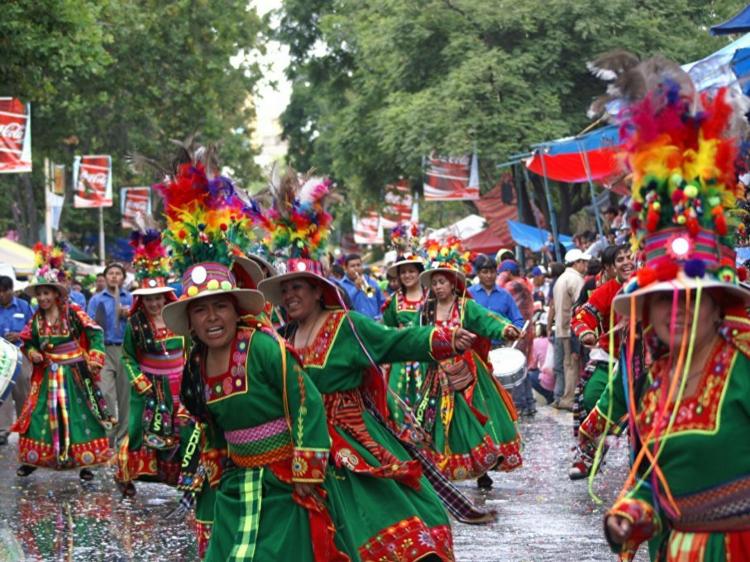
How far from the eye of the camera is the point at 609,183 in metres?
5.95

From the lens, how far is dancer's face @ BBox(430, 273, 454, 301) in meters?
11.9

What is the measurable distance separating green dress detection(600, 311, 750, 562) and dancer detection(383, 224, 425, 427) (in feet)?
22.4

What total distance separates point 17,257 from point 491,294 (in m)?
22.2

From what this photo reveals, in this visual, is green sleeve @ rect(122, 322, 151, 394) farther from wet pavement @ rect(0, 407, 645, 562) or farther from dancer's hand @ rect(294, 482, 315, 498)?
dancer's hand @ rect(294, 482, 315, 498)

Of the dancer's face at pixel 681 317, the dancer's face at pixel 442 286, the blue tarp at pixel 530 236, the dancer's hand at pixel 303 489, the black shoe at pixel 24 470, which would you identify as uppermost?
the dancer's face at pixel 681 317

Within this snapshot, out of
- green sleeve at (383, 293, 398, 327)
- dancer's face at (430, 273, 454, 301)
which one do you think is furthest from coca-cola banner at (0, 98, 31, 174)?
dancer's face at (430, 273, 454, 301)

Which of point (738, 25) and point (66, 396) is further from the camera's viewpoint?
point (66, 396)

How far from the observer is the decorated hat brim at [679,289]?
470 cm

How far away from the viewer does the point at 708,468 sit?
4785 mm

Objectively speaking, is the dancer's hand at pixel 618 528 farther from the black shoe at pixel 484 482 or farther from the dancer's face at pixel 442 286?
the black shoe at pixel 484 482

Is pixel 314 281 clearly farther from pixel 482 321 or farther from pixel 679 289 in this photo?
pixel 482 321

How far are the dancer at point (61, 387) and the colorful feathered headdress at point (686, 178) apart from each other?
29.9ft

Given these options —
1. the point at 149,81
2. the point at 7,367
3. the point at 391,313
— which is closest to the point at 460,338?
the point at 7,367

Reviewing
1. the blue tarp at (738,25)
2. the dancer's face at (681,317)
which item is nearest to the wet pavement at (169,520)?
the blue tarp at (738,25)
